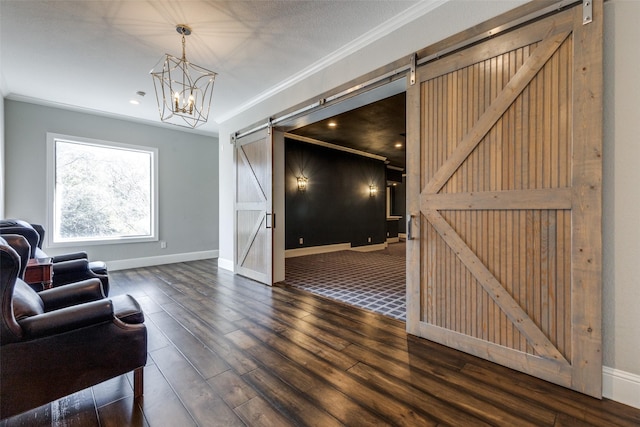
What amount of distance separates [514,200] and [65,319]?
2.84 meters

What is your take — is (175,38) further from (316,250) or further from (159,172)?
(316,250)

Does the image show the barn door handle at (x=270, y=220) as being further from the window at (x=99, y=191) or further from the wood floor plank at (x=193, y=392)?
the window at (x=99, y=191)

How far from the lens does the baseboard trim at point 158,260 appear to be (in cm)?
535

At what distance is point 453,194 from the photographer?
88.9 inches

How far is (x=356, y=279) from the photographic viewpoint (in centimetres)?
462

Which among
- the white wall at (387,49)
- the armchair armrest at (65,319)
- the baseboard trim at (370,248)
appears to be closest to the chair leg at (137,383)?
the armchair armrest at (65,319)

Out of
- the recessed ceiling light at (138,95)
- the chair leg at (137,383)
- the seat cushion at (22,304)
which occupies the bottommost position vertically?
the chair leg at (137,383)

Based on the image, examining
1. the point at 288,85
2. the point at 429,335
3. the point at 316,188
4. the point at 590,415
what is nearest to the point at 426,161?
the point at 429,335

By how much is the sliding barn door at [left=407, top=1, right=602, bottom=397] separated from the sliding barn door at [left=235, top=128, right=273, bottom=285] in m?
2.31

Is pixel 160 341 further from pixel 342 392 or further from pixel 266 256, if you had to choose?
pixel 266 256

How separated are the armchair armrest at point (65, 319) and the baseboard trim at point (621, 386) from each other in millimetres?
2975

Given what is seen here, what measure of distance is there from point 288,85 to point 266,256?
2.51 m

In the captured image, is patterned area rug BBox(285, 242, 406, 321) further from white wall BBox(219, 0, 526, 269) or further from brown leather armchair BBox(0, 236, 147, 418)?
white wall BBox(219, 0, 526, 269)

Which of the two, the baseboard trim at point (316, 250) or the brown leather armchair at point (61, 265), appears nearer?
the brown leather armchair at point (61, 265)
